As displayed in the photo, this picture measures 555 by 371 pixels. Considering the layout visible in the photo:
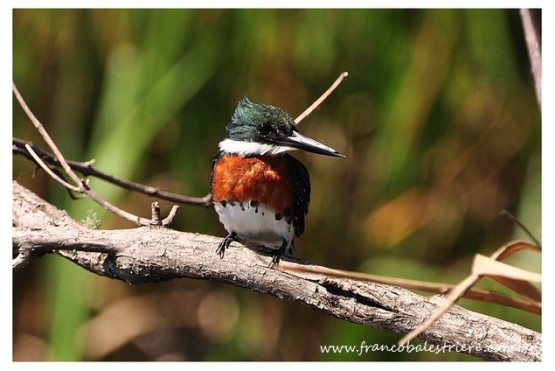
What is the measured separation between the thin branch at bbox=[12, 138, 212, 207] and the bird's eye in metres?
0.27

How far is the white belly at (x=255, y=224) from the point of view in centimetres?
214

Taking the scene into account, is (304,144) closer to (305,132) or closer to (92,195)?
(305,132)

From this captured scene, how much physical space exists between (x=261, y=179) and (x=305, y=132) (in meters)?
0.32

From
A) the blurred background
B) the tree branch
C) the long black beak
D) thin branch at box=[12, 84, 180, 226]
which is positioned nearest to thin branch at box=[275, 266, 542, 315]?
the tree branch

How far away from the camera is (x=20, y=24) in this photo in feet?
7.71

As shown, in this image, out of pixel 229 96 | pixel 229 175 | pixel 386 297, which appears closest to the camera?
pixel 386 297

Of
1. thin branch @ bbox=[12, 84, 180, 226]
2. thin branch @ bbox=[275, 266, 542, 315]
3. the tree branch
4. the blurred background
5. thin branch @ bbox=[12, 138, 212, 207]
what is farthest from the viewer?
the blurred background

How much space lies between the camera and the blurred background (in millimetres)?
2477

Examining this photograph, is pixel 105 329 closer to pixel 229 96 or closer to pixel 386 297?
pixel 229 96

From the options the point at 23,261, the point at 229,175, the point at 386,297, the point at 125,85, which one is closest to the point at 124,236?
the point at 23,261

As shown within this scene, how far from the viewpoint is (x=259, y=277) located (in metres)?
1.82

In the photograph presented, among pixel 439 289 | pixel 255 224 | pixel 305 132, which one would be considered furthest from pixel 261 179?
pixel 439 289

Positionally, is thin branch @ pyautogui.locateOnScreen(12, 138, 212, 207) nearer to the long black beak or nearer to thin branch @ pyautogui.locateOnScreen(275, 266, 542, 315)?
the long black beak
